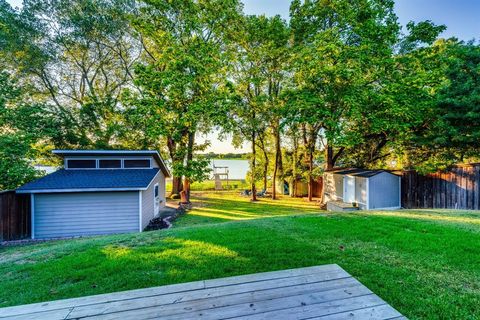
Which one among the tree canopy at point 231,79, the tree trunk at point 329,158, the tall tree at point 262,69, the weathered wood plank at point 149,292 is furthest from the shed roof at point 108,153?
the tree trunk at point 329,158

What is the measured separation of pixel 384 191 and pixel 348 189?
1.83 metres

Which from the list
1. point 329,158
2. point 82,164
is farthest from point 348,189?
point 82,164

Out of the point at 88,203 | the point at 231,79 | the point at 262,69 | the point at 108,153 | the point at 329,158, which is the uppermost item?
the point at 262,69

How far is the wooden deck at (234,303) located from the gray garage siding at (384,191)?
10850 millimetres

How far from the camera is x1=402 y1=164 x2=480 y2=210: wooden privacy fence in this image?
28.6 feet

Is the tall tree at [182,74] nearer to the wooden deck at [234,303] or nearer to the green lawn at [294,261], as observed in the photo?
the green lawn at [294,261]

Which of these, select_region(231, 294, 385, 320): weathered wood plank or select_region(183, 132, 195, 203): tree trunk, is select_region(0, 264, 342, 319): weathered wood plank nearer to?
select_region(231, 294, 385, 320): weathered wood plank

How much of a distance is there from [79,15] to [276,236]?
1709 centimetres

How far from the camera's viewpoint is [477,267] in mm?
3025

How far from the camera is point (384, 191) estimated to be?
11.4m

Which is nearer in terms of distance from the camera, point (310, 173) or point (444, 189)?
point (444, 189)

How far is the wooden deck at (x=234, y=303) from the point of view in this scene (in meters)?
1.53

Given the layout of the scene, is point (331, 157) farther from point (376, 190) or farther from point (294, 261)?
point (294, 261)

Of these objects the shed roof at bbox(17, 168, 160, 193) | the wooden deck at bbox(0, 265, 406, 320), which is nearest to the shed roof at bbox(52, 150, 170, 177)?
the shed roof at bbox(17, 168, 160, 193)
